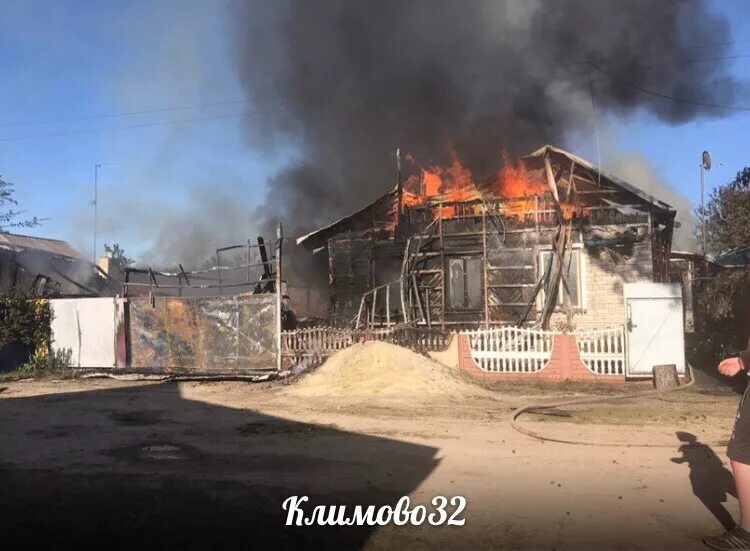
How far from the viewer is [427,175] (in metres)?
18.2

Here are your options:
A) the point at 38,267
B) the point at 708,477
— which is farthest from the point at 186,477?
the point at 38,267

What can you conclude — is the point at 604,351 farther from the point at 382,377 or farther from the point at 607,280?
the point at 607,280

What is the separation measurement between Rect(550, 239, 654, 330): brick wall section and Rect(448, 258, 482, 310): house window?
267 cm

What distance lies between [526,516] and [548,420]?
3783 mm

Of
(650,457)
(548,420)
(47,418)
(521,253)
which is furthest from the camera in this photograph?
(521,253)

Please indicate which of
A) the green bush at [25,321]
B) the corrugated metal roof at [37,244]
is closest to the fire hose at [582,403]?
the green bush at [25,321]

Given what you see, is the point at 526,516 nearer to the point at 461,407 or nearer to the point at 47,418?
the point at 461,407

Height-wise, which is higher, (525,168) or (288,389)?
(525,168)

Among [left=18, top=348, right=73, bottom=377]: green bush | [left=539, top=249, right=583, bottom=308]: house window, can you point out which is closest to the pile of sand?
[left=539, top=249, right=583, bottom=308]: house window

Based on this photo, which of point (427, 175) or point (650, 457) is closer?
point (650, 457)

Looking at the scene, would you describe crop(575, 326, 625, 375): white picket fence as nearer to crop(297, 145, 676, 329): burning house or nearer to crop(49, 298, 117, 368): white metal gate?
crop(297, 145, 676, 329): burning house

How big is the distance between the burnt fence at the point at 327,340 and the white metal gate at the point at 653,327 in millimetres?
3712

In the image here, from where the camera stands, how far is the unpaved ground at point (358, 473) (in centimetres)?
401

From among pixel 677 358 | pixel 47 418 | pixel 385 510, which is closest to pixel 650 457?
pixel 385 510
